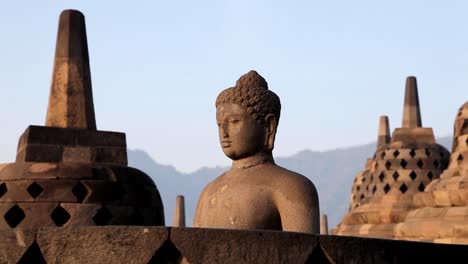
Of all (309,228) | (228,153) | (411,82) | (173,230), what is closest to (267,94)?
(228,153)

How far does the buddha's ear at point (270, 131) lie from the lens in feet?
18.7

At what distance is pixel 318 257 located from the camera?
4.24 metres

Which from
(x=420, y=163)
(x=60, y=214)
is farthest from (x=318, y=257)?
(x=420, y=163)

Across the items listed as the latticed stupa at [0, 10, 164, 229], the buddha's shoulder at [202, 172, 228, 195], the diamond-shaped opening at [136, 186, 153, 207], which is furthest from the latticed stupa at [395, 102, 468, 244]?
the buddha's shoulder at [202, 172, 228, 195]

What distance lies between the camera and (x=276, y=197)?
207 inches

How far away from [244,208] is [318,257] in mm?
1103

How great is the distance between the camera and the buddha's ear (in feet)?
18.7

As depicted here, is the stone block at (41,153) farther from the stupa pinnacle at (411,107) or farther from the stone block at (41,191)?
the stupa pinnacle at (411,107)

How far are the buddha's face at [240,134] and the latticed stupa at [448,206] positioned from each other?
20.4 feet

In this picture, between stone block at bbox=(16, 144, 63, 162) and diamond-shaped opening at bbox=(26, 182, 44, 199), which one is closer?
diamond-shaped opening at bbox=(26, 182, 44, 199)

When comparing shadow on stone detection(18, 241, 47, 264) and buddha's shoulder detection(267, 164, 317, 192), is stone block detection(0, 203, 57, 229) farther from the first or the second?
shadow on stone detection(18, 241, 47, 264)

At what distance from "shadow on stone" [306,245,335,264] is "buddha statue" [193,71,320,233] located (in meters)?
0.92

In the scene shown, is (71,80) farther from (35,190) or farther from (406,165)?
(406,165)

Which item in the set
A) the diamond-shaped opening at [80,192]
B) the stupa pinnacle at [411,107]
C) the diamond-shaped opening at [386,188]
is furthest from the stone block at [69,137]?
the stupa pinnacle at [411,107]
